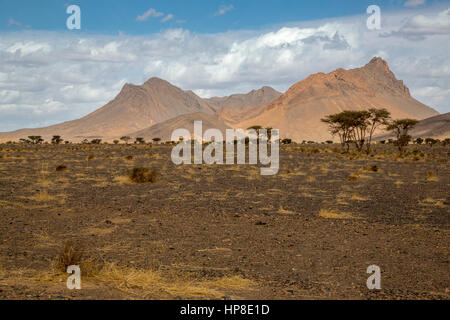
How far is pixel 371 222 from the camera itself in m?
13.1

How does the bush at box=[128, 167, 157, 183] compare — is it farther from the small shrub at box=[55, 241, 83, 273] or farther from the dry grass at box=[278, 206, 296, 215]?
the small shrub at box=[55, 241, 83, 273]

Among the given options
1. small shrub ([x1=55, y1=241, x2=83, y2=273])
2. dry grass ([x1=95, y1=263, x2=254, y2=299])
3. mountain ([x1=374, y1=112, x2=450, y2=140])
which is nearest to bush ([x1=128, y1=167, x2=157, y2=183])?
dry grass ([x1=95, y1=263, x2=254, y2=299])

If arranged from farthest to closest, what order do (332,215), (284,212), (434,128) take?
(434,128)
(284,212)
(332,215)

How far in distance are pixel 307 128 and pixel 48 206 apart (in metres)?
158

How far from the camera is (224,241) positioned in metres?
10.6

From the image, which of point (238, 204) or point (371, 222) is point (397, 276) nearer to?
point (371, 222)

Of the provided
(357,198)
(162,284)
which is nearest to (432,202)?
(357,198)

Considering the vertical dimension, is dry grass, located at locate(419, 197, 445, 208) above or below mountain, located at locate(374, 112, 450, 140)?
below

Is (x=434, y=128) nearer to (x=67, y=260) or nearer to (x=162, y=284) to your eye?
(x=162, y=284)

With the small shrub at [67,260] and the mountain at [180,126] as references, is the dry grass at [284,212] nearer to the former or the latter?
the small shrub at [67,260]

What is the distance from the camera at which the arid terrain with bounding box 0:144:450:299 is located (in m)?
6.88

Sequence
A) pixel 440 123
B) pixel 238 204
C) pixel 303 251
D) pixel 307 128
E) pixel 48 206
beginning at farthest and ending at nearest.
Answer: pixel 307 128, pixel 440 123, pixel 238 204, pixel 48 206, pixel 303 251
